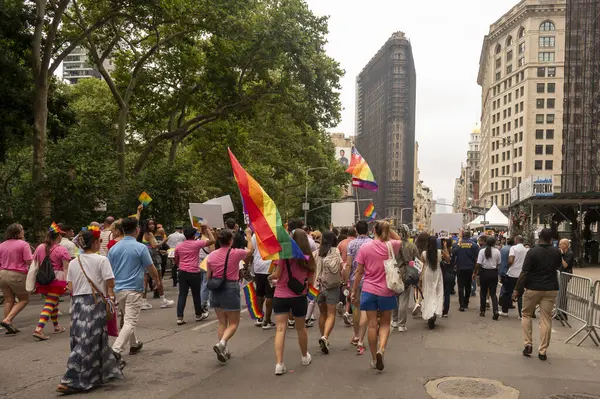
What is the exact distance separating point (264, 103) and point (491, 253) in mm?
16842

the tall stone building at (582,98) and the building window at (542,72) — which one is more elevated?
the building window at (542,72)

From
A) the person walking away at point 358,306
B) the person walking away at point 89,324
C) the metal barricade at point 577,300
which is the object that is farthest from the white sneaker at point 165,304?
the metal barricade at point 577,300

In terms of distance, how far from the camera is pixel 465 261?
1216 centimetres

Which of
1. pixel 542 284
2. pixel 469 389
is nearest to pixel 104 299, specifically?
pixel 469 389

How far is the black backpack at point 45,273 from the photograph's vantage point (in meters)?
8.55

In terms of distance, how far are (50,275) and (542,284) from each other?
731 centimetres

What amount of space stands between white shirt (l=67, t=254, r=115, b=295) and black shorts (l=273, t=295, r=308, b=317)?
1.94 meters

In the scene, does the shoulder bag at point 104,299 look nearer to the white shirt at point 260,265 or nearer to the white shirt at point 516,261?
the white shirt at point 260,265

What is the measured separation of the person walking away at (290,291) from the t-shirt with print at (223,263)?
0.65 m

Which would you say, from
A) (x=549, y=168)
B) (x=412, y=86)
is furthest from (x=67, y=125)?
(x=412, y=86)

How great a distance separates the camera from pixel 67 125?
79.8 feet

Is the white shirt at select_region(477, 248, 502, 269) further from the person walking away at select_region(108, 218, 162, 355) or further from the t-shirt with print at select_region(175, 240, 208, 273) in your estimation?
the person walking away at select_region(108, 218, 162, 355)

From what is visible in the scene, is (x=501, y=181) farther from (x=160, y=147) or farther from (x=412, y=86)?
(x=160, y=147)

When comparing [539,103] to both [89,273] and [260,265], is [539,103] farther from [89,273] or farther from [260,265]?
[89,273]
